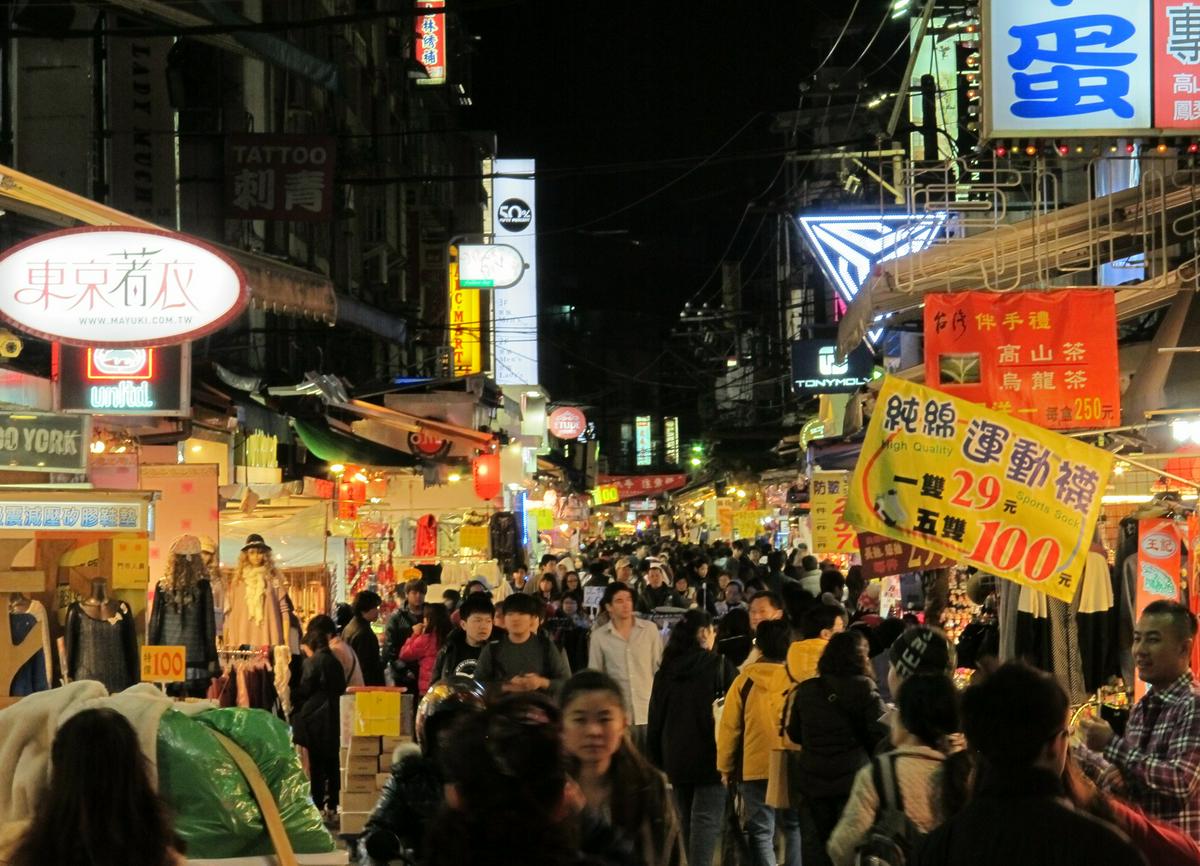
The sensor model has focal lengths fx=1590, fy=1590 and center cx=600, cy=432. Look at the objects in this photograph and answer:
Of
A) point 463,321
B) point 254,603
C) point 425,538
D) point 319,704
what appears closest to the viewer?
point 319,704

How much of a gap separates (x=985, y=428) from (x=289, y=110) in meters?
24.0

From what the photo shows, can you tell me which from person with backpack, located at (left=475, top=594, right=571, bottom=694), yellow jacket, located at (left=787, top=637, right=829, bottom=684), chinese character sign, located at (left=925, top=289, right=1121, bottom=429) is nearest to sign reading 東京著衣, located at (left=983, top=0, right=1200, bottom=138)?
chinese character sign, located at (left=925, top=289, right=1121, bottom=429)

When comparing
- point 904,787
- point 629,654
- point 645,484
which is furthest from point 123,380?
point 645,484

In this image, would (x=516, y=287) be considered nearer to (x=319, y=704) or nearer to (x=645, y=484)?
(x=645, y=484)

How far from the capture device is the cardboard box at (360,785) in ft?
37.7

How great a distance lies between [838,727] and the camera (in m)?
8.62

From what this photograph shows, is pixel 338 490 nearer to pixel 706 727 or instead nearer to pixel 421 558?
pixel 421 558

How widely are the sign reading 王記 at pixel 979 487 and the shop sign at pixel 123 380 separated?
6595mm

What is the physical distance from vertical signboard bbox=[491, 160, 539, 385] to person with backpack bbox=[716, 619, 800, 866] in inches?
1619

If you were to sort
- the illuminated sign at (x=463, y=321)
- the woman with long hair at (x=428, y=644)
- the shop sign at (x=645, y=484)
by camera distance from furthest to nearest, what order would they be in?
the shop sign at (x=645, y=484)
the illuminated sign at (x=463, y=321)
the woman with long hair at (x=428, y=644)

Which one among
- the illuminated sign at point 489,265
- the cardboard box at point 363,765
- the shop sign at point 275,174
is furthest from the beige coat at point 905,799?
the illuminated sign at point 489,265

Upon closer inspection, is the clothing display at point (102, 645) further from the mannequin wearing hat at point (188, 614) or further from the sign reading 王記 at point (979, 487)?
the sign reading 王記 at point (979, 487)

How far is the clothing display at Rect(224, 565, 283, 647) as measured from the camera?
1592 cm

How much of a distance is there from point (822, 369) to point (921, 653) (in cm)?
2271
